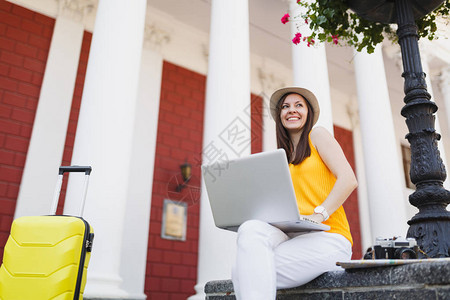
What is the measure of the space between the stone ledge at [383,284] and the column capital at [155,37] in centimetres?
771

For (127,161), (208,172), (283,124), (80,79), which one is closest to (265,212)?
(208,172)

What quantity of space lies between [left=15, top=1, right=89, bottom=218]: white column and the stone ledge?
5734 millimetres

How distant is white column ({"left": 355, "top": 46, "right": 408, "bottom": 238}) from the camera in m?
6.88

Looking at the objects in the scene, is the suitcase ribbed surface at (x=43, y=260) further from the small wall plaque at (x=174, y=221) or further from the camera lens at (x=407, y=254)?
the small wall plaque at (x=174, y=221)

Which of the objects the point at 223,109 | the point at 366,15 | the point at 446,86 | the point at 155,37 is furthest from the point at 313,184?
the point at 446,86

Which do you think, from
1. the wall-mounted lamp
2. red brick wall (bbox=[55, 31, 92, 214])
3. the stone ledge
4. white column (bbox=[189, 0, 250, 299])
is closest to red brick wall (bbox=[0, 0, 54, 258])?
red brick wall (bbox=[55, 31, 92, 214])

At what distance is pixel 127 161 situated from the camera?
15.5 ft

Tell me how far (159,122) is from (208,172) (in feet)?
21.3

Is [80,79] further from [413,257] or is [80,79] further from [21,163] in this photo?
[413,257]

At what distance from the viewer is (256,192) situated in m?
1.91

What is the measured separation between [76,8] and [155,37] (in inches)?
66.7

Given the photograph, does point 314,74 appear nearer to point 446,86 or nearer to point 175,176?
point 175,176

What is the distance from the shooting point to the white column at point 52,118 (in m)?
6.63

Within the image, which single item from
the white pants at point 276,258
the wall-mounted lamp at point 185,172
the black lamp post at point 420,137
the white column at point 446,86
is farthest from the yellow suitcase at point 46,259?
the white column at point 446,86
